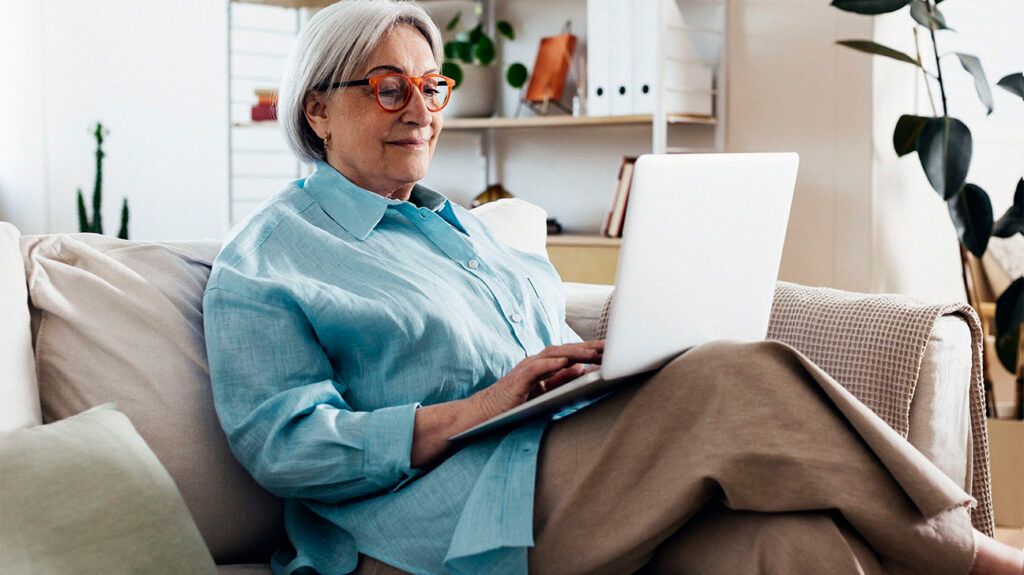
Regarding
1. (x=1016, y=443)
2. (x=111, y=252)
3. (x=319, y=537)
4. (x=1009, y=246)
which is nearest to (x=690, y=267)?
(x=319, y=537)

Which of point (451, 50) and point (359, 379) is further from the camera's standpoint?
point (451, 50)

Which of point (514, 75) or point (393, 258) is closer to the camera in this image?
point (393, 258)

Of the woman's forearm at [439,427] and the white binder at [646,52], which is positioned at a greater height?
the white binder at [646,52]

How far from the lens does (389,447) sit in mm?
1276

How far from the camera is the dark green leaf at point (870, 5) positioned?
248 centimetres

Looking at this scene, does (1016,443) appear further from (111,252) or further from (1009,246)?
(111,252)

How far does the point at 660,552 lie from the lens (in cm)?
119

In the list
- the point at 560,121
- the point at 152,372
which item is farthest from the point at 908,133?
the point at 152,372

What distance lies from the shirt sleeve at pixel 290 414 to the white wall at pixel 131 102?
369 centimetres

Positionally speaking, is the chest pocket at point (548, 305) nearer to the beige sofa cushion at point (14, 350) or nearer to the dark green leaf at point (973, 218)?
the beige sofa cushion at point (14, 350)

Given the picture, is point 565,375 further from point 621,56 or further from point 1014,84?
point 621,56

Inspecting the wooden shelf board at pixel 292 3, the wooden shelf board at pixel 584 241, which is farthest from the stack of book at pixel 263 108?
the wooden shelf board at pixel 584 241

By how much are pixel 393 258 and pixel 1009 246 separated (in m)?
2.28

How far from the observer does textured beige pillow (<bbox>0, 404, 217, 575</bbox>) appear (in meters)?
1.02
